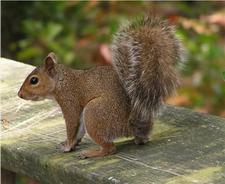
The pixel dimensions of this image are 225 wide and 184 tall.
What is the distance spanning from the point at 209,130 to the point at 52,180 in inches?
24.1

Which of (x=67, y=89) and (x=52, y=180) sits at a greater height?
(x=67, y=89)

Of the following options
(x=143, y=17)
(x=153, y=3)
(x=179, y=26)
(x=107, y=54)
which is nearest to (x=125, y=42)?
(x=143, y=17)

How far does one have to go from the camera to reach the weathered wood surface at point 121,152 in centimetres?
227

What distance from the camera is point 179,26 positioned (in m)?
5.05

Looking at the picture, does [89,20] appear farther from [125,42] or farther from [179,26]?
[125,42]

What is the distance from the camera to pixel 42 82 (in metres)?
2.79

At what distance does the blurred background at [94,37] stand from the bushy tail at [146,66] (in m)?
1.84

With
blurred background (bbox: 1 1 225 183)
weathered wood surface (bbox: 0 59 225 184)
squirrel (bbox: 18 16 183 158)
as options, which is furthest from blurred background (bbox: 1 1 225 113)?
squirrel (bbox: 18 16 183 158)

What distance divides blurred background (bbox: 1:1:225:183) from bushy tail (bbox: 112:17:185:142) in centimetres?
184

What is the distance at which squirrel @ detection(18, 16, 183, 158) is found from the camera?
2533 mm

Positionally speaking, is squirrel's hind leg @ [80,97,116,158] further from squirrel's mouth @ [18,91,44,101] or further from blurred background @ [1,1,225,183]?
blurred background @ [1,1,225,183]

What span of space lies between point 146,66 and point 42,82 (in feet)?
1.50

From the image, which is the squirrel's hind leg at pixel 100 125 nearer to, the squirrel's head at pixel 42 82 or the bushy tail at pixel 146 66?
the bushy tail at pixel 146 66

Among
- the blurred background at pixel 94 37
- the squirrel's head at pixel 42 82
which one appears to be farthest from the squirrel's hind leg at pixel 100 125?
the blurred background at pixel 94 37
